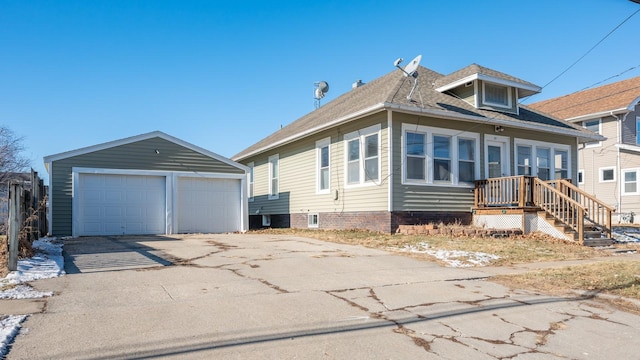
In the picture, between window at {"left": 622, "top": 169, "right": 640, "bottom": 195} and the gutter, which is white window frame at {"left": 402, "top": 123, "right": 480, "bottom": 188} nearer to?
the gutter

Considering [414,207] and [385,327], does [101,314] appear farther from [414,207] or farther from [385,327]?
[414,207]

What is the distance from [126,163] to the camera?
51.4 feet

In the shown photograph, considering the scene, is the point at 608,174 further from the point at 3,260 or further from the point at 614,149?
the point at 3,260

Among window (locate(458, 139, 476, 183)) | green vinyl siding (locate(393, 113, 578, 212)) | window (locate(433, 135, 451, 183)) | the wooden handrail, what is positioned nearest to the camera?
the wooden handrail

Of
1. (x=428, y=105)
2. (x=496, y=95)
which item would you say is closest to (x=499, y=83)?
(x=496, y=95)

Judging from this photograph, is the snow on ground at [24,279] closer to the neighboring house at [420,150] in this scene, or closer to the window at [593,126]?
the neighboring house at [420,150]

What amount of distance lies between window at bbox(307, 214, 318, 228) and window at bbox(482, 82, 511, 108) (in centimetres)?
727

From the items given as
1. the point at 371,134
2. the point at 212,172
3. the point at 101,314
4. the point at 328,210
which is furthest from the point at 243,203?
the point at 101,314

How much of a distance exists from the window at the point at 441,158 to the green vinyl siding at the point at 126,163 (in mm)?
7188

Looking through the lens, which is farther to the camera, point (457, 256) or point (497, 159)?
point (497, 159)

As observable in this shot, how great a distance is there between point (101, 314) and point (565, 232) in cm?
1204

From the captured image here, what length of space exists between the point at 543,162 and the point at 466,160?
3.97 meters

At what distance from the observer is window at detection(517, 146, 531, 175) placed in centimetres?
1683

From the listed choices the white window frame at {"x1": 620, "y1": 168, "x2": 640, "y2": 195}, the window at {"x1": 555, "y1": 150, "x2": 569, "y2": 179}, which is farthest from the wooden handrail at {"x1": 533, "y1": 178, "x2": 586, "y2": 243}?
the white window frame at {"x1": 620, "y1": 168, "x2": 640, "y2": 195}
